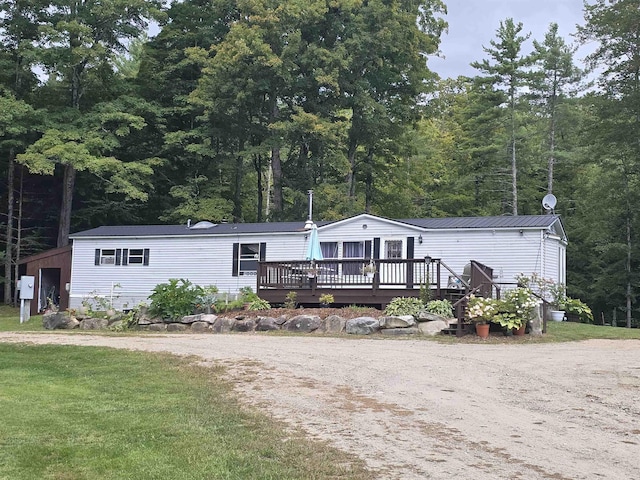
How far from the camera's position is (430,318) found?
48.4 feet

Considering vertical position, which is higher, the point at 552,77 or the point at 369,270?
the point at 552,77

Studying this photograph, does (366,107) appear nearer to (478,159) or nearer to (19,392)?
(478,159)

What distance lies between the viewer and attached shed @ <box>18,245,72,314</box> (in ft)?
84.6

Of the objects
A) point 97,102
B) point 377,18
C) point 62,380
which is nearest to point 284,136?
point 377,18

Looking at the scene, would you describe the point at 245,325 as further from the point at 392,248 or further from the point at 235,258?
the point at 235,258

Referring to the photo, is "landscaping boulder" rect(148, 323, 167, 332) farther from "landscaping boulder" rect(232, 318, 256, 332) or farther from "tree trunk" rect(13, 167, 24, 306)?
"tree trunk" rect(13, 167, 24, 306)

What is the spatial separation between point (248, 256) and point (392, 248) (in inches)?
206

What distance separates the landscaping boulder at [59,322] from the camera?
59.4ft

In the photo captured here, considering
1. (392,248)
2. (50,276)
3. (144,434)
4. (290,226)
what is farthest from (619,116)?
(144,434)

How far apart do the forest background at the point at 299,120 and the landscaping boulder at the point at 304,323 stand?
51.4 feet

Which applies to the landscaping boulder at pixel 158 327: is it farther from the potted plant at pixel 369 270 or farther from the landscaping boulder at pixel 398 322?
the landscaping boulder at pixel 398 322

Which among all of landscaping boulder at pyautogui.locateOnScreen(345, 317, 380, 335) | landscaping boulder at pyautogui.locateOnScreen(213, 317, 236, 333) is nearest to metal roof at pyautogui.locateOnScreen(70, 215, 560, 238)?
landscaping boulder at pyautogui.locateOnScreen(213, 317, 236, 333)

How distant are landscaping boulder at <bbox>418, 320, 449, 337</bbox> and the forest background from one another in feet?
55.3

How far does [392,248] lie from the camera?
840 inches
